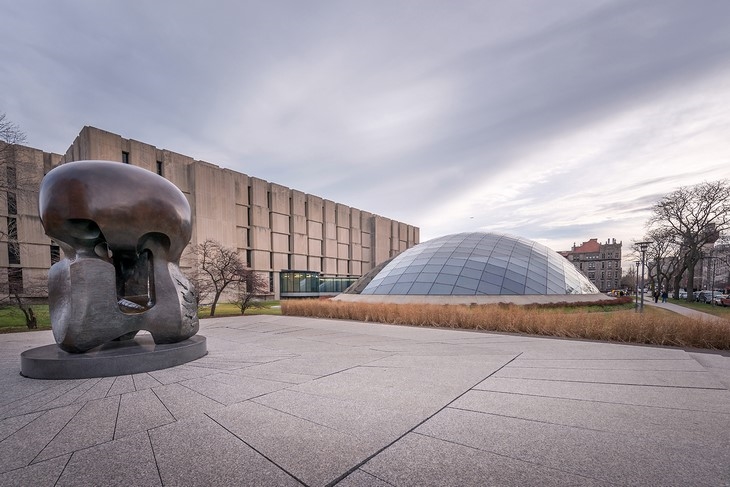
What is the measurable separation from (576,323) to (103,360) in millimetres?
13761

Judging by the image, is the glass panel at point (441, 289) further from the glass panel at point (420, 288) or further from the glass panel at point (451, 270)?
the glass panel at point (451, 270)

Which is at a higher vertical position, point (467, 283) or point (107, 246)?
point (107, 246)

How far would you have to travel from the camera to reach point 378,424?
4.11 m

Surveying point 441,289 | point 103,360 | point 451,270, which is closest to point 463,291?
point 441,289

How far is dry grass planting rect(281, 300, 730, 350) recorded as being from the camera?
31.6ft

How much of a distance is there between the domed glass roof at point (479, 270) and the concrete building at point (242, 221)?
2546 cm

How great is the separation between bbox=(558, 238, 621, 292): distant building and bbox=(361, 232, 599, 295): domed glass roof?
89.2 m

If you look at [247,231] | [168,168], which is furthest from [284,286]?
[168,168]

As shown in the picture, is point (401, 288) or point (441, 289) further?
point (401, 288)

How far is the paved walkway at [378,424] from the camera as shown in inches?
122

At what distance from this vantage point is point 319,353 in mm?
8844

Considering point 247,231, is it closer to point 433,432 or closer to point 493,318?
point 493,318

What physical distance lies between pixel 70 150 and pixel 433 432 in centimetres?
5575

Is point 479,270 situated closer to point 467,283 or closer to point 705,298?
point 467,283
